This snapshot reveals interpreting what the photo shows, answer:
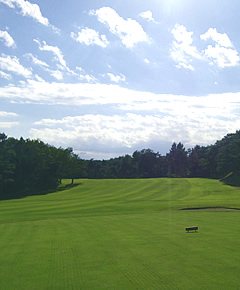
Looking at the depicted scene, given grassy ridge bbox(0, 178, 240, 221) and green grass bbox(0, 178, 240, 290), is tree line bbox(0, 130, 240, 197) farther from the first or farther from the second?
green grass bbox(0, 178, 240, 290)

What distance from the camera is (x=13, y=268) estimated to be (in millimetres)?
13023

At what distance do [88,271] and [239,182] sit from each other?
87.5 metres

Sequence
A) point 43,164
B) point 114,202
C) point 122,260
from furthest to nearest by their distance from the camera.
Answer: point 43,164, point 114,202, point 122,260

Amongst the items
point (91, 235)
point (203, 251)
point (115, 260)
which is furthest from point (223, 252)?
point (91, 235)

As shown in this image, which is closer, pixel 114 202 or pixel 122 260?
pixel 122 260

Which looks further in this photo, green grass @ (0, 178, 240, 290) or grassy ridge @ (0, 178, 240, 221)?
grassy ridge @ (0, 178, 240, 221)

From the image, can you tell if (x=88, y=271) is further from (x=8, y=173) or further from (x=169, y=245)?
(x=8, y=173)

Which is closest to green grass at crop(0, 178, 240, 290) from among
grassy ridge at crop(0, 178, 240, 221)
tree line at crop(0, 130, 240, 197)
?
grassy ridge at crop(0, 178, 240, 221)

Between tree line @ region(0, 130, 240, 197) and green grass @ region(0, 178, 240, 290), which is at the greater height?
tree line @ region(0, 130, 240, 197)

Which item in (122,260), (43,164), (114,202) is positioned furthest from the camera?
(43,164)

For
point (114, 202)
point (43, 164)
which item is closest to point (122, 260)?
point (114, 202)

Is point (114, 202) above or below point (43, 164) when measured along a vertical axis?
below

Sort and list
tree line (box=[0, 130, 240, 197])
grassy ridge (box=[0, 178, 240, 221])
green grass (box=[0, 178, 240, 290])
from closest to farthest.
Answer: green grass (box=[0, 178, 240, 290]) < grassy ridge (box=[0, 178, 240, 221]) < tree line (box=[0, 130, 240, 197])

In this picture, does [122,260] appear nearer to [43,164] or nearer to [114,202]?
[114,202]
